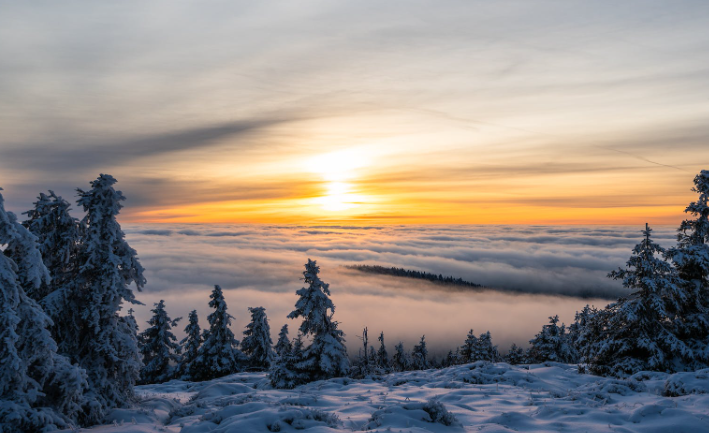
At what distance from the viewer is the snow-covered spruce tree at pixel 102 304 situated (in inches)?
515

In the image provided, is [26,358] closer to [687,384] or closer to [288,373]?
[288,373]

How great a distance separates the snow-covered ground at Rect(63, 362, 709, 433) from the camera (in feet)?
29.3

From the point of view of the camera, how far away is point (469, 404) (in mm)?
12281

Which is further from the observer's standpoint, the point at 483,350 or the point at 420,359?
the point at 420,359

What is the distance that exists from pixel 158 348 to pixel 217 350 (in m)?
7.52

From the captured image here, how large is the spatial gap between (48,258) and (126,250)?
9.17ft

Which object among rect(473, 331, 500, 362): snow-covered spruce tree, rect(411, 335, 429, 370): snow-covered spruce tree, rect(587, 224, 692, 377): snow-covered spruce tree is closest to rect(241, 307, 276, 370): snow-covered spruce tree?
rect(473, 331, 500, 362): snow-covered spruce tree

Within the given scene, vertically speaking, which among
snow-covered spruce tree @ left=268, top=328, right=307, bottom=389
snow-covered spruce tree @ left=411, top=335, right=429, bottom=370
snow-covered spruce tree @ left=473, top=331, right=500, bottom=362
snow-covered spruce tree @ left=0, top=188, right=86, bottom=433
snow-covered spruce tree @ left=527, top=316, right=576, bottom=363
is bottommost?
snow-covered spruce tree @ left=411, top=335, right=429, bottom=370

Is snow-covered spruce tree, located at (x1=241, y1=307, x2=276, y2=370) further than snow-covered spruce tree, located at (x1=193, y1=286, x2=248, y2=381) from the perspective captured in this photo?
Yes

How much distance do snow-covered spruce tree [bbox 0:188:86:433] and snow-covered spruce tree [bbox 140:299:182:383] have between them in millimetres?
29666

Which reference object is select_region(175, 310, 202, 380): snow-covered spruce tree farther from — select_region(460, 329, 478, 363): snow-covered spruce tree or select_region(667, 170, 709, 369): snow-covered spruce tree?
select_region(667, 170, 709, 369): snow-covered spruce tree

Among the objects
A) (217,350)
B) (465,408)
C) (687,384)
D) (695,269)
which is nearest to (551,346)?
(695,269)

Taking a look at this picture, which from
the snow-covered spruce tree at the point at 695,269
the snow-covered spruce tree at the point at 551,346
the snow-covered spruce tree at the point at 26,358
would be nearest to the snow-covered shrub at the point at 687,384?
the snow-covered spruce tree at the point at 695,269

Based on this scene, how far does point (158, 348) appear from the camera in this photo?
125 ft
